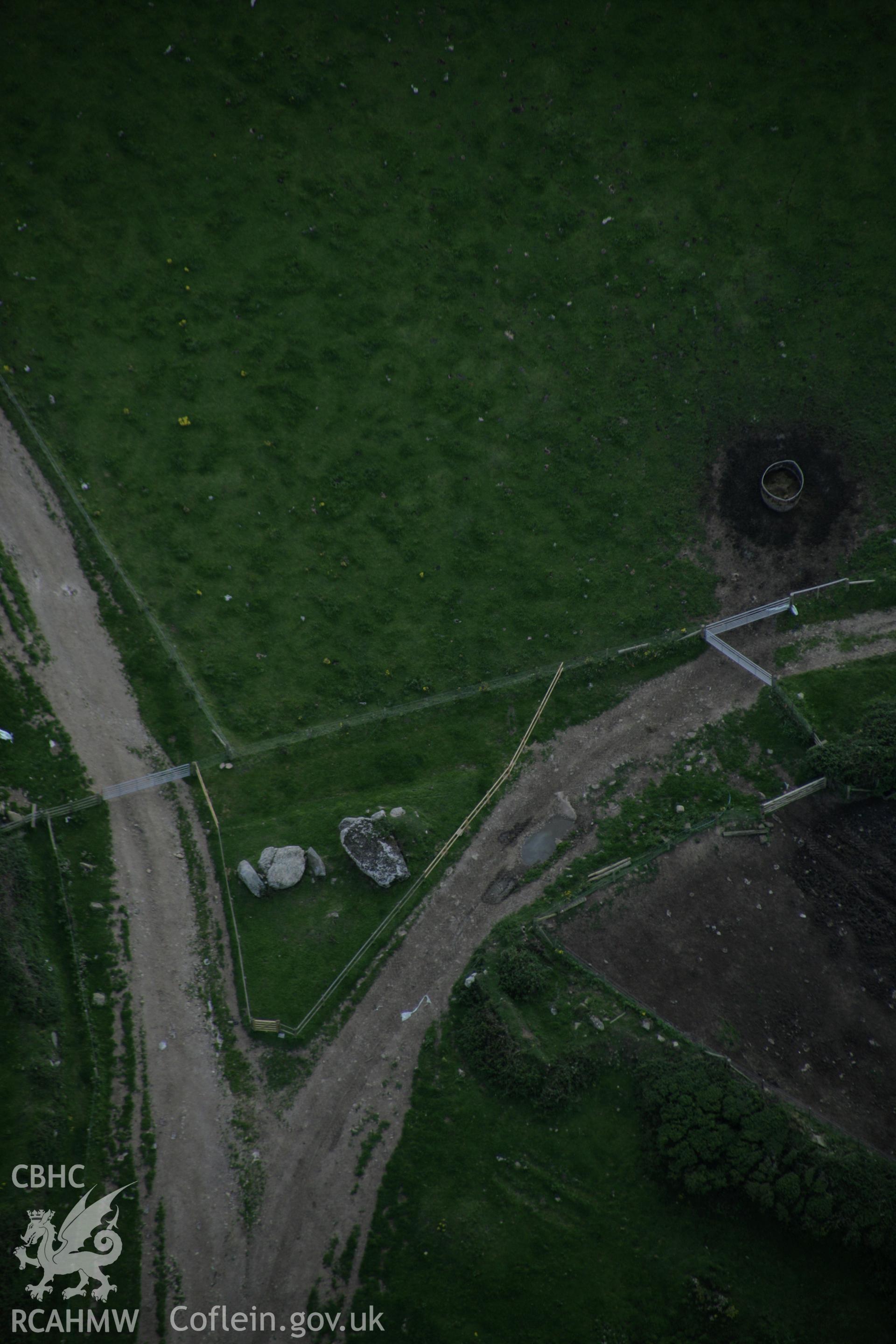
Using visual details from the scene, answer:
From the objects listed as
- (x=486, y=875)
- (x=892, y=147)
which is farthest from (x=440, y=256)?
(x=486, y=875)

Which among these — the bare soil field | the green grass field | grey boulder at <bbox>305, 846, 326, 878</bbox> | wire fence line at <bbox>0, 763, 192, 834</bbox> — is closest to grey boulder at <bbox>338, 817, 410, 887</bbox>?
grey boulder at <bbox>305, 846, 326, 878</bbox>

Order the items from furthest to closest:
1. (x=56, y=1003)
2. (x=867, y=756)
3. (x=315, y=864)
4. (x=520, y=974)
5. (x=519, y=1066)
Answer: (x=867, y=756) < (x=315, y=864) < (x=520, y=974) < (x=56, y=1003) < (x=519, y=1066)

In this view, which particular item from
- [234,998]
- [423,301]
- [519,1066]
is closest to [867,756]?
[519,1066]

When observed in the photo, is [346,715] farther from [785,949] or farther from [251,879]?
[785,949]

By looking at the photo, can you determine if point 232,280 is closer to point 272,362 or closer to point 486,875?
point 272,362

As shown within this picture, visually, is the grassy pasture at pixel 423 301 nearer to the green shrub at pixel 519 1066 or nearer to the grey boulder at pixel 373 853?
the grey boulder at pixel 373 853

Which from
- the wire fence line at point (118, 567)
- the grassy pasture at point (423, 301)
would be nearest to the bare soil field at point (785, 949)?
the grassy pasture at point (423, 301)
